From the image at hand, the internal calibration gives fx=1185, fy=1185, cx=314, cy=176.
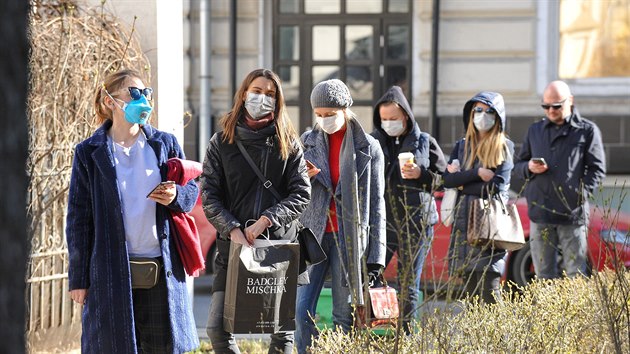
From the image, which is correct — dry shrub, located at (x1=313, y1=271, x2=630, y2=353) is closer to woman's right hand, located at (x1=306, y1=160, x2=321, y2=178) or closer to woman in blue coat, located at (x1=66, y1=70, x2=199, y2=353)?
woman in blue coat, located at (x1=66, y1=70, x2=199, y2=353)

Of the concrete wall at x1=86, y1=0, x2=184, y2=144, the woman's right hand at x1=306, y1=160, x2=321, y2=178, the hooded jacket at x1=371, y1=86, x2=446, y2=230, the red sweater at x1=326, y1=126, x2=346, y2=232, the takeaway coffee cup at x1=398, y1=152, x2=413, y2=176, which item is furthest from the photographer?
the concrete wall at x1=86, y1=0, x2=184, y2=144

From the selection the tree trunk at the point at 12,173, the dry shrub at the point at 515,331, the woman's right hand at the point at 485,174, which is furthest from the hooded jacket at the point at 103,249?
the tree trunk at the point at 12,173

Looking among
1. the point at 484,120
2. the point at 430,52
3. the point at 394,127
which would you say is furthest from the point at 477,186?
the point at 430,52

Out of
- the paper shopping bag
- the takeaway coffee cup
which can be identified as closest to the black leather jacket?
the paper shopping bag

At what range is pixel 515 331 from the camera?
468cm

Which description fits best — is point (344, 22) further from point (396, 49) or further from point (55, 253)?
point (55, 253)

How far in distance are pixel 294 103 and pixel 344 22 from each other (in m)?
1.38

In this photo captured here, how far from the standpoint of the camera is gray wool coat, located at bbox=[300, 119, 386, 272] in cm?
602

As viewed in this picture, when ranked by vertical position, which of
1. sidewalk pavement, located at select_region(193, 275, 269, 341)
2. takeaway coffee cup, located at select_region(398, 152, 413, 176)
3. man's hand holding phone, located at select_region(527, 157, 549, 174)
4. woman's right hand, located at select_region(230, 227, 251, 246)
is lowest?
sidewalk pavement, located at select_region(193, 275, 269, 341)

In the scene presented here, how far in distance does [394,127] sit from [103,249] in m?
2.68

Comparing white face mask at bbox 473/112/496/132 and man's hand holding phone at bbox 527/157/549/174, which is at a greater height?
white face mask at bbox 473/112/496/132

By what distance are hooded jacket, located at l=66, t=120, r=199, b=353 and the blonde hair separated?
113 inches

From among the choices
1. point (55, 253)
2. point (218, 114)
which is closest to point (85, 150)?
point (55, 253)

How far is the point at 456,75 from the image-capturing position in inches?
643
